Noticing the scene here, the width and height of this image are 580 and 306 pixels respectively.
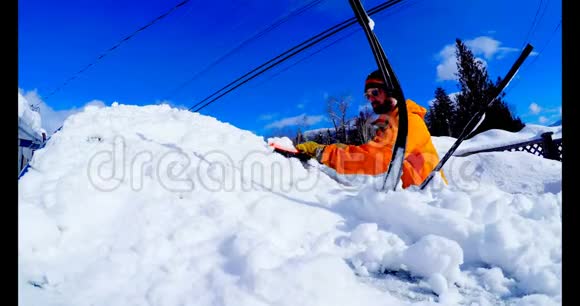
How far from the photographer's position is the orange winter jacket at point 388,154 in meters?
3.13

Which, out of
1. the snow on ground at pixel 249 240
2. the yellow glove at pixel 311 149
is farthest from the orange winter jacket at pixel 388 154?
the snow on ground at pixel 249 240

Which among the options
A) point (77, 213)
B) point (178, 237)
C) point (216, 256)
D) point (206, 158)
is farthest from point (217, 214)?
point (206, 158)

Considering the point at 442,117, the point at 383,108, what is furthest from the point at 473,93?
the point at 383,108

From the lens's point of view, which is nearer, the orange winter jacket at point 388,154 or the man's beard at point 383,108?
the orange winter jacket at point 388,154

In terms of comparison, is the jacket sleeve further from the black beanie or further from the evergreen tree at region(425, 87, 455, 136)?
the evergreen tree at region(425, 87, 455, 136)

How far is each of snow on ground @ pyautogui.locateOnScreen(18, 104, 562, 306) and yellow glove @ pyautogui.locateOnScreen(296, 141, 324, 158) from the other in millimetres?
722

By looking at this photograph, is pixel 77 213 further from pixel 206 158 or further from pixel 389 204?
pixel 389 204

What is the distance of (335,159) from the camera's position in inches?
129

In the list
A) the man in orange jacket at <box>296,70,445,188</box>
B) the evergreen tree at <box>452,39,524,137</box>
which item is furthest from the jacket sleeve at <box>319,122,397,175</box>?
the evergreen tree at <box>452,39,524,137</box>

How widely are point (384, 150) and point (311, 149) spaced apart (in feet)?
2.73

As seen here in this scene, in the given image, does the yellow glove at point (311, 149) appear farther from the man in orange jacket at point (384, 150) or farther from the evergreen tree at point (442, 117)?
the evergreen tree at point (442, 117)

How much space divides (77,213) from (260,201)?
3.68 feet

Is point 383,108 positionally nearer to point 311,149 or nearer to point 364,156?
point 364,156

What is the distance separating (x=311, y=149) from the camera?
11.5ft
